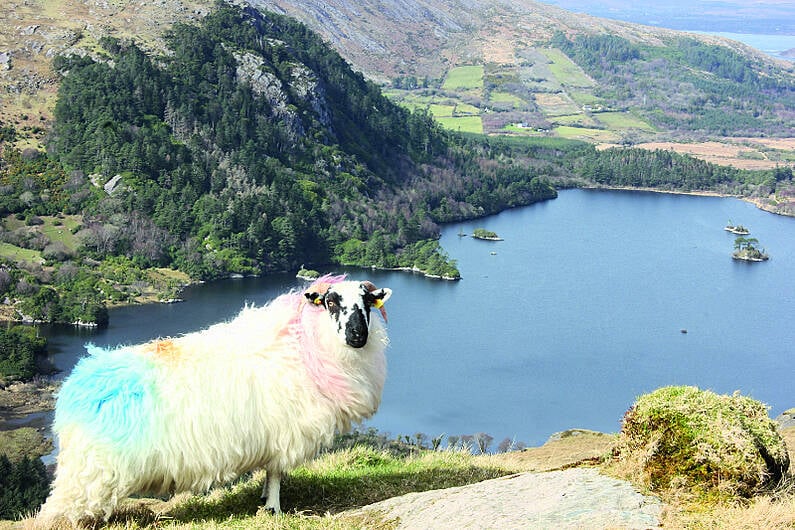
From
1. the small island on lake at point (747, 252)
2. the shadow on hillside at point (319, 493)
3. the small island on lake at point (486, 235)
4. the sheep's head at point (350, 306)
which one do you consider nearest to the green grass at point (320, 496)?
the shadow on hillside at point (319, 493)

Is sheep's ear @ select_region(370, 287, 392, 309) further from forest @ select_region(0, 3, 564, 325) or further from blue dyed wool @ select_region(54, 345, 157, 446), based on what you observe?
forest @ select_region(0, 3, 564, 325)

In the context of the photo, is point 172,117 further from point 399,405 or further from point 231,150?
point 399,405

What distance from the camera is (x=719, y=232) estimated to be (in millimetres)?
130625

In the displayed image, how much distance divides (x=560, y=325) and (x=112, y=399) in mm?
76617

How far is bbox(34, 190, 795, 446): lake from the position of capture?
205ft

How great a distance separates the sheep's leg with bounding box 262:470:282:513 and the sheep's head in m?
Result: 1.58

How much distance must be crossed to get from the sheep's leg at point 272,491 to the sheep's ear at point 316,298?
1855mm

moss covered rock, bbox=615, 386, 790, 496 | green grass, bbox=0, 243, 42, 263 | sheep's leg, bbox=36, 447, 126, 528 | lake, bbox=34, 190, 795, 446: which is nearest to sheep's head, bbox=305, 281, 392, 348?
sheep's leg, bbox=36, 447, 126, 528

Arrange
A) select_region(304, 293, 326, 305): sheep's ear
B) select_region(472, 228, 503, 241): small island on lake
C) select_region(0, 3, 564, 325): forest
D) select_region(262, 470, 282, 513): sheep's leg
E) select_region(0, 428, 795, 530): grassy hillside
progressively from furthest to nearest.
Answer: select_region(472, 228, 503, 241): small island on lake → select_region(0, 3, 564, 325): forest → select_region(304, 293, 326, 305): sheep's ear → select_region(262, 470, 282, 513): sheep's leg → select_region(0, 428, 795, 530): grassy hillside

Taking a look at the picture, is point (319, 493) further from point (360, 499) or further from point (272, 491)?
point (272, 491)

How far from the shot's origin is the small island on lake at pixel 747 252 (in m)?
114

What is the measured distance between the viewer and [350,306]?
10.2m

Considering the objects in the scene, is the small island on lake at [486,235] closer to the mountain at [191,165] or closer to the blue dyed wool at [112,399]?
the mountain at [191,165]

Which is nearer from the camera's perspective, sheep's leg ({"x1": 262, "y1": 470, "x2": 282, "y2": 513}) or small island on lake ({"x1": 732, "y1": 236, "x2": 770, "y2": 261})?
sheep's leg ({"x1": 262, "y1": 470, "x2": 282, "y2": 513})
